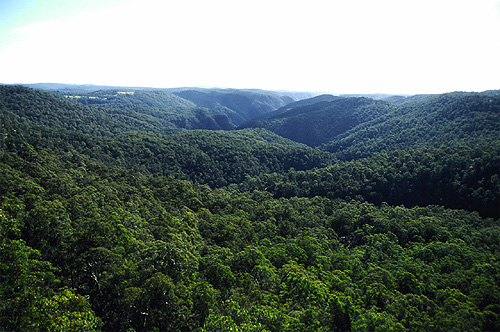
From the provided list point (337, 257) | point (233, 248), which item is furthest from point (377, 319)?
point (233, 248)

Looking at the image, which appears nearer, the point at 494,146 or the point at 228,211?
the point at 228,211

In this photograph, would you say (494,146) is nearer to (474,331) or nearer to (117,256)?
(474,331)

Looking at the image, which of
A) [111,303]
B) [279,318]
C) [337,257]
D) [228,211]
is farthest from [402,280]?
[228,211]

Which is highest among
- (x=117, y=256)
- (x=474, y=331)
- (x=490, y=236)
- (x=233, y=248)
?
(x=117, y=256)

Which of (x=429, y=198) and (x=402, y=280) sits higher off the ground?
(x=402, y=280)

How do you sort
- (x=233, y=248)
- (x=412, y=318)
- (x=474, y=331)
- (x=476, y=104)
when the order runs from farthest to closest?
(x=476, y=104) < (x=233, y=248) < (x=412, y=318) < (x=474, y=331)

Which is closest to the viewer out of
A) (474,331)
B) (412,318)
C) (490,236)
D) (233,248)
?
(474,331)

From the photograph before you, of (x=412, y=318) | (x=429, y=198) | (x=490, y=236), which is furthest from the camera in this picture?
(x=429, y=198)

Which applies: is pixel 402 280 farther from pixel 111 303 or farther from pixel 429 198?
pixel 429 198

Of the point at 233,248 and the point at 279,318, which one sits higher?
the point at 279,318
